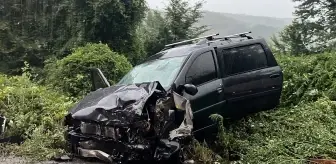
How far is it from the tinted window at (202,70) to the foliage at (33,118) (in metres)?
2.31

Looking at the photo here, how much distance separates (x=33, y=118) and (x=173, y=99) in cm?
306

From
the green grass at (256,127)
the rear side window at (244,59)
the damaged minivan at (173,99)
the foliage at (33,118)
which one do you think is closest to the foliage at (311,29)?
the green grass at (256,127)

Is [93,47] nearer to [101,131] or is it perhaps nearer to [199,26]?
[101,131]

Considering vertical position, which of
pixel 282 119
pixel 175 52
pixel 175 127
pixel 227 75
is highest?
pixel 175 52

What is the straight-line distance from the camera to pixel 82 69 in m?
11.4

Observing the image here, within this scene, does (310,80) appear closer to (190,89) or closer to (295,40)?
(190,89)

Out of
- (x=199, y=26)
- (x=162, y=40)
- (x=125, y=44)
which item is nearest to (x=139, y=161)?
(x=125, y=44)

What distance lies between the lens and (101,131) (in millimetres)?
4926

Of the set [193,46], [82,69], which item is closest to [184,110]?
[193,46]

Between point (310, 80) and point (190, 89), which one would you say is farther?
point (310, 80)

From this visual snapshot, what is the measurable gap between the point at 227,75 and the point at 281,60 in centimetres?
545

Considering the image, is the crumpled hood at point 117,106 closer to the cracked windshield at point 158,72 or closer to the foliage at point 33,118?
the cracked windshield at point 158,72

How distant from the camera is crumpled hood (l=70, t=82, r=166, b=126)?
479 centimetres

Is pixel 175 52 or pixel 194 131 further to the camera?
pixel 175 52
